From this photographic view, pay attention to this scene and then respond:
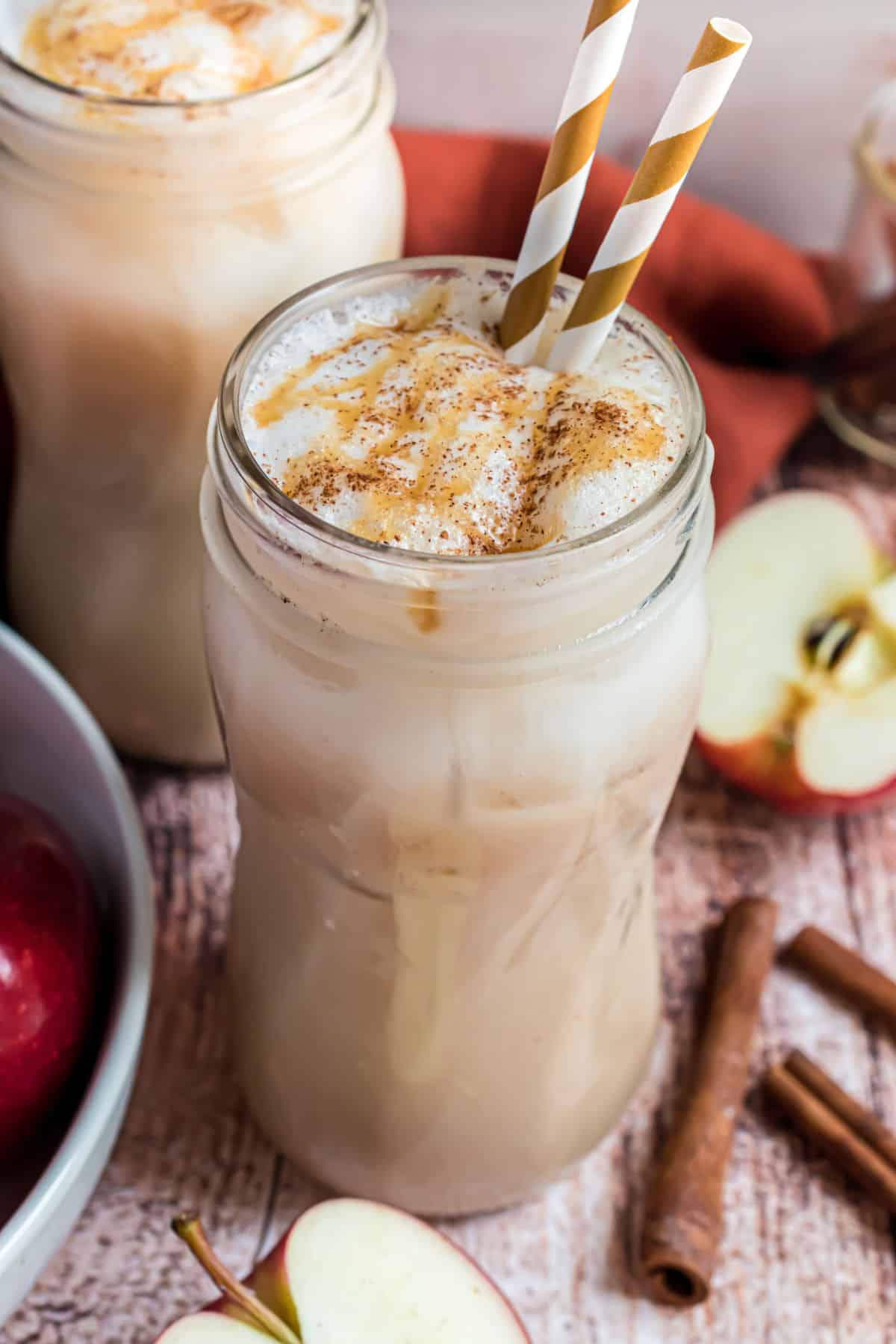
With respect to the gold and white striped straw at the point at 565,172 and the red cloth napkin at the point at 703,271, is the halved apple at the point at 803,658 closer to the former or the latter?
the red cloth napkin at the point at 703,271

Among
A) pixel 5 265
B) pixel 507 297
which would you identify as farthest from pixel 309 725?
pixel 5 265

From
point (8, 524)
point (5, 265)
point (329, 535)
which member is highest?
point (329, 535)

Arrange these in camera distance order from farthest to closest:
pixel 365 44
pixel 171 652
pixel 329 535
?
pixel 171 652 → pixel 365 44 → pixel 329 535

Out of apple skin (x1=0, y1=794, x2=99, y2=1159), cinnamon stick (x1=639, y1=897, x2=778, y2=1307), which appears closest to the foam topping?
apple skin (x1=0, y1=794, x2=99, y2=1159)

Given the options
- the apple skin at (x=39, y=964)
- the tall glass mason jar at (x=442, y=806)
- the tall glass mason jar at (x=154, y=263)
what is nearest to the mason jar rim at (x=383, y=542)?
the tall glass mason jar at (x=442, y=806)

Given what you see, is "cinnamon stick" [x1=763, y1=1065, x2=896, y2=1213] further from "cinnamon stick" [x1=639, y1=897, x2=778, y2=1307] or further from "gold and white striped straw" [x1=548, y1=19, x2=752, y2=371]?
"gold and white striped straw" [x1=548, y1=19, x2=752, y2=371]

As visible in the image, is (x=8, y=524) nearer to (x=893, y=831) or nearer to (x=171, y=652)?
(x=171, y=652)

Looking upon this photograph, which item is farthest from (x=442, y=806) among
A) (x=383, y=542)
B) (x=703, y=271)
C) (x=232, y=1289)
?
(x=703, y=271)
